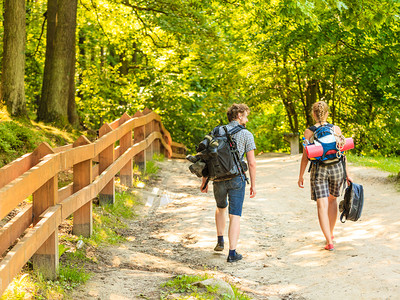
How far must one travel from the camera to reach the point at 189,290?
4.85 m

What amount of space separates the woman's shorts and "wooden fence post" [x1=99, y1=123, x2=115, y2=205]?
124 inches

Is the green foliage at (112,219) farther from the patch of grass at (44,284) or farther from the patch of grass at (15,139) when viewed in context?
the patch of grass at (15,139)

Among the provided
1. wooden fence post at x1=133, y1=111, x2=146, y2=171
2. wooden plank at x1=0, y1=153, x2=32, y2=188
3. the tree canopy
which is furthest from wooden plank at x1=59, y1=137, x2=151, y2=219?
the tree canopy

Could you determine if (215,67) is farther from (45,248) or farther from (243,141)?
(45,248)

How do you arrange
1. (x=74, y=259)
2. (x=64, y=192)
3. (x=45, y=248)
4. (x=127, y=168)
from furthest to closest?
(x=127, y=168) → (x=64, y=192) → (x=74, y=259) → (x=45, y=248)

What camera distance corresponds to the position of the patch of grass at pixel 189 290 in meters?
4.72

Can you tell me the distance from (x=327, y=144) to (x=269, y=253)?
5.32 ft

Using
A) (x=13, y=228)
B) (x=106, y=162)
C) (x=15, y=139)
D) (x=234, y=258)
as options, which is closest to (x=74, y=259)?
(x=13, y=228)

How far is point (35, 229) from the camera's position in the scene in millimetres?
4371

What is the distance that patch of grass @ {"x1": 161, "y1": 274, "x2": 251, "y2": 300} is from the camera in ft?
15.5

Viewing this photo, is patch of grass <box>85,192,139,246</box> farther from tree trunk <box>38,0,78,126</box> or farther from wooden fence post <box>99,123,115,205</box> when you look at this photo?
tree trunk <box>38,0,78,126</box>

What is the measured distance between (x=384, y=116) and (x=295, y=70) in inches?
167

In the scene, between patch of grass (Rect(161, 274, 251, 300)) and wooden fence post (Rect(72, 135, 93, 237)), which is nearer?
patch of grass (Rect(161, 274, 251, 300))

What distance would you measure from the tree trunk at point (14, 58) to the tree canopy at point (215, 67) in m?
4.67
